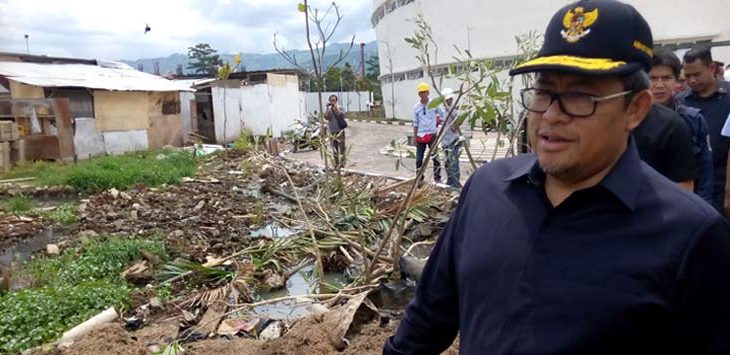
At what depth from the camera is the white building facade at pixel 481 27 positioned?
1723 centimetres

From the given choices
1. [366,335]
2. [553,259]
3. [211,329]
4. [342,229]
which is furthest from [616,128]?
[342,229]

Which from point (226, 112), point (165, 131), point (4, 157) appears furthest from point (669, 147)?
point (226, 112)

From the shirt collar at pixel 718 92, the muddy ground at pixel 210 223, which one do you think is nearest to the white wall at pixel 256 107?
the muddy ground at pixel 210 223

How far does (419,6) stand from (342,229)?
23.3 meters

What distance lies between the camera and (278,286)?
5.20 metres

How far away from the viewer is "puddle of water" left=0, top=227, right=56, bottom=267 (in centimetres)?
Answer: 626

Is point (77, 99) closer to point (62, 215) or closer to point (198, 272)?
point (62, 215)

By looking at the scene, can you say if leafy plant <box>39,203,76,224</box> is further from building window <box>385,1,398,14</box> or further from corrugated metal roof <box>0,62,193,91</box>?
building window <box>385,1,398,14</box>

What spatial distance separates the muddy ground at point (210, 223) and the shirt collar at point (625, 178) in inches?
83.0

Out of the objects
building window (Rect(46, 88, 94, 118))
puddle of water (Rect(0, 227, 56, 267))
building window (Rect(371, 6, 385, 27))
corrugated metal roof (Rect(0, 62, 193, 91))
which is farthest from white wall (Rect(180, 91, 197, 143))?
building window (Rect(371, 6, 385, 27))

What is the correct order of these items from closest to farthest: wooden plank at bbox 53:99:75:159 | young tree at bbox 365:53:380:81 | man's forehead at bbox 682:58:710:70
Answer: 1. man's forehead at bbox 682:58:710:70
2. wooden plank at bbox 53:99:75:159
3. young tree at bbox 365:53:380:81

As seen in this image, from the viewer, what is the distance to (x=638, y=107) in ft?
4.10

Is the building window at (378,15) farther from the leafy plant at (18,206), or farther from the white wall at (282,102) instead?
the leafy plant at (18,206)

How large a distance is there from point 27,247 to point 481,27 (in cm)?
2104
